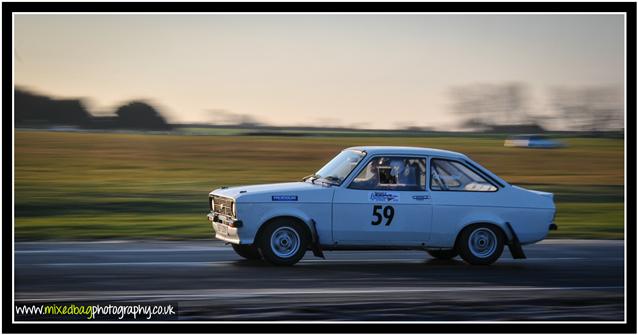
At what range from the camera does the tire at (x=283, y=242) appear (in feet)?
40.0

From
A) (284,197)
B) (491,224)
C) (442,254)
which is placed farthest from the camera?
(442,254)

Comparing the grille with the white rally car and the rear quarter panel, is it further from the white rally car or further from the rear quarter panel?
the rear quarter panel

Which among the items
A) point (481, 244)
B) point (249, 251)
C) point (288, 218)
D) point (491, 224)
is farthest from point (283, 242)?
point (491, 224)

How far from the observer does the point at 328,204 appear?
12.3 m

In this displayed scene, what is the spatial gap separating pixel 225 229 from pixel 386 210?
214cm

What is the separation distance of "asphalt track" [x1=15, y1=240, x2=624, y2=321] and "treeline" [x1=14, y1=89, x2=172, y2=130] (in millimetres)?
20687

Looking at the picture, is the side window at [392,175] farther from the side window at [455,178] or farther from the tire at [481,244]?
the tire at [481,244]

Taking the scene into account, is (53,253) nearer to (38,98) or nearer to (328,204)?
(328,204)

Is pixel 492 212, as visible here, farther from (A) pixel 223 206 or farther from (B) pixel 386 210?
(A) pixel 223 206

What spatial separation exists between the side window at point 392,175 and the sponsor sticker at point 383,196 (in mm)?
92

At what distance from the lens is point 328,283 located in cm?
1121

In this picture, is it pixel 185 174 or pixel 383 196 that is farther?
pixel 185 174

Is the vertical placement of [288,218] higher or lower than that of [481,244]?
higher

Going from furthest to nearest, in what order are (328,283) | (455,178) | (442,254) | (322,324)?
1. (442,254)
2. (455,178)
3. (328,283)
4. (322,324)
